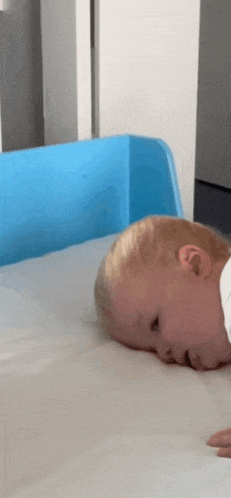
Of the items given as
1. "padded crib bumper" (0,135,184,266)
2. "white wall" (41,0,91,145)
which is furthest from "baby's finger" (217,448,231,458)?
"white wall" (41,0,91,145)

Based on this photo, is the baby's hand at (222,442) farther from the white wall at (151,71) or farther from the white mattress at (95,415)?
the white wall at (151,71)

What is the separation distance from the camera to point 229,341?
701 millimetres

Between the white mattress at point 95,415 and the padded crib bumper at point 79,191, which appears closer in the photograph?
the white mattress at point 95,415

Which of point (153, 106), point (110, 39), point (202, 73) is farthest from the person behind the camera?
point (202, 73)

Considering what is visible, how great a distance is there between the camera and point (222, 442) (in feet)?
1.80

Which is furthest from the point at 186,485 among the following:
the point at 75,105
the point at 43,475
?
the point at 75,105

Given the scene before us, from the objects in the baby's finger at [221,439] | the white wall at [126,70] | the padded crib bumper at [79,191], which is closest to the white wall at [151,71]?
the white wall at [126,70]

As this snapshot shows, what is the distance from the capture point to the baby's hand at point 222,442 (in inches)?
21.3

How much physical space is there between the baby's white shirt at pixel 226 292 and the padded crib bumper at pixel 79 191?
18.5 inches

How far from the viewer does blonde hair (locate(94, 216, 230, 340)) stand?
733mm

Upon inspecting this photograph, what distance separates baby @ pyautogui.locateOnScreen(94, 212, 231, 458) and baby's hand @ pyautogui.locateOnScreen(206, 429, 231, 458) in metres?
0.16

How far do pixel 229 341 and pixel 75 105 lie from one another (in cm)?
77

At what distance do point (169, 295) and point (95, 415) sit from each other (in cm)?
18

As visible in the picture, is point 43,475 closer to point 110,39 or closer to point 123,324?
point 123,324
